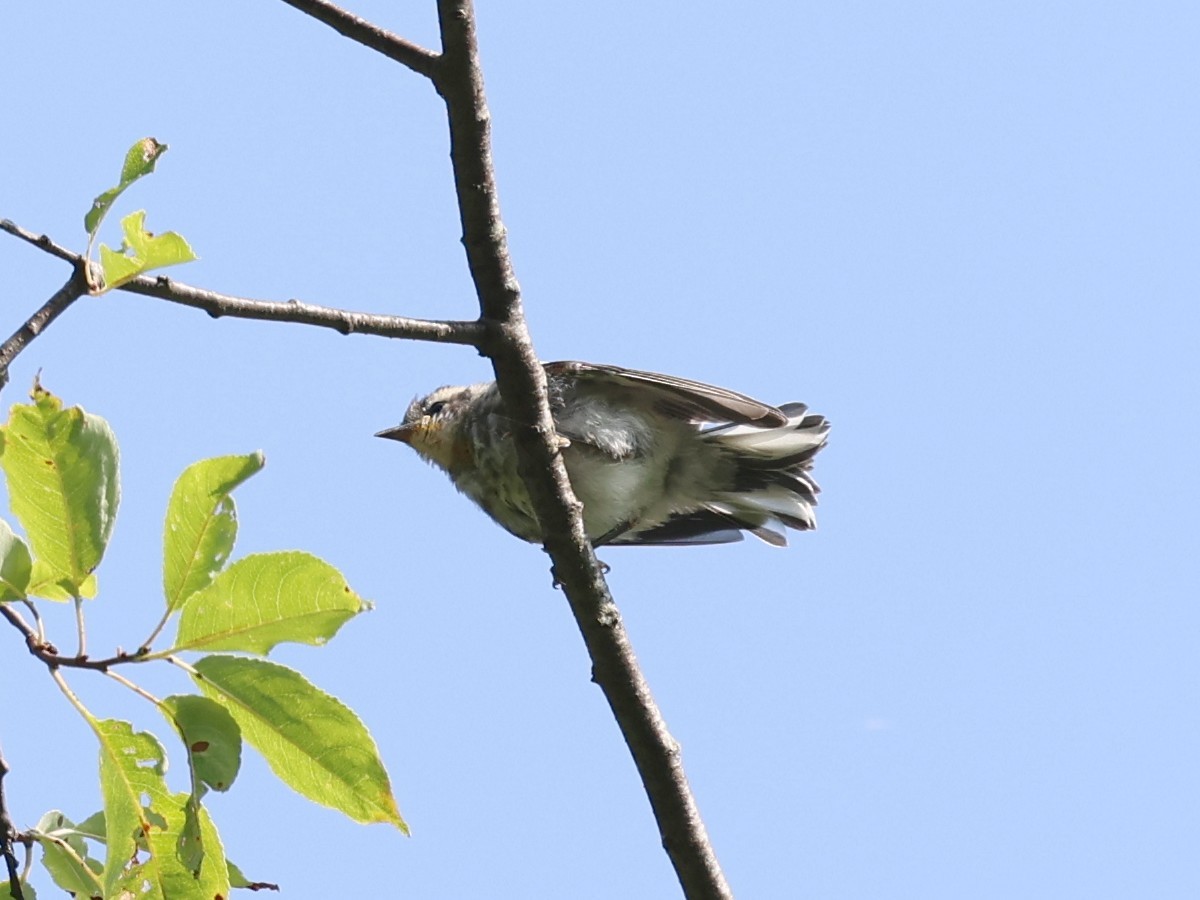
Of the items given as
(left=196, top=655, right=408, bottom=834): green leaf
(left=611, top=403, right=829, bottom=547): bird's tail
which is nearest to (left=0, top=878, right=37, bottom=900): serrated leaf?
(left=196, top=655, right=408, bottom=834): green leaf

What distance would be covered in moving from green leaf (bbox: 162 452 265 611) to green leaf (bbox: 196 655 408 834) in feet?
0.48

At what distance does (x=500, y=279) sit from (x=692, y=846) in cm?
177

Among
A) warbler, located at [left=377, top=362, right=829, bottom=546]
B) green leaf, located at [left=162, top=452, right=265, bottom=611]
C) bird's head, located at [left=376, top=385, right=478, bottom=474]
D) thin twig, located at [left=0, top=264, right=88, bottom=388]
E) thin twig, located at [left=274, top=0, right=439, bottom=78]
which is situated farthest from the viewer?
bird's head, located at [left=376, top=385, right=478, bottom=474]

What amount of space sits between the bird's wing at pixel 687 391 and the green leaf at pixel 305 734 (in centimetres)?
381

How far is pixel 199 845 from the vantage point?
2.50 metres

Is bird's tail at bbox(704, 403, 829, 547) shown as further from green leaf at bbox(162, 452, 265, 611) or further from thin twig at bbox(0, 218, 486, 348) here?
green leaf at bbox(162, 452, 265, 611)

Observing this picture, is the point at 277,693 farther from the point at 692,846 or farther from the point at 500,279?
the point at 692,846

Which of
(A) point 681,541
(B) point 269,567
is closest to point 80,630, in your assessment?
(B) point 269,567

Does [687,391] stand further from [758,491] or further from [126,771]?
[126,771]

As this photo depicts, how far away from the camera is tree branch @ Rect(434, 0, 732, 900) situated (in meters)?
3.67

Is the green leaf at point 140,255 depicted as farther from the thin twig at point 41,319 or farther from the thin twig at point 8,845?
the thin twig at point 8,845

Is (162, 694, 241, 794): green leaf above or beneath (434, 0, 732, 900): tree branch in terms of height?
beneath

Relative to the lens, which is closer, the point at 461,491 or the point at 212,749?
the point at 212,749

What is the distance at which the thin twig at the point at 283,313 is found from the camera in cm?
223
